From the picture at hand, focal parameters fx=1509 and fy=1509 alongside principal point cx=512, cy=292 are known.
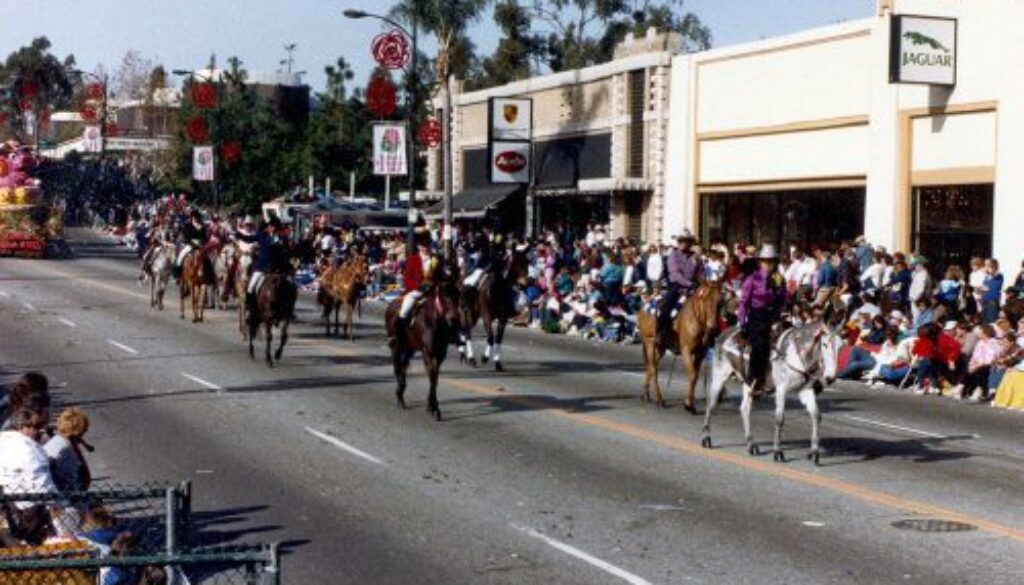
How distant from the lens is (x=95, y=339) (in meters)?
33.2

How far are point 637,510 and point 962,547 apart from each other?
3.06 m

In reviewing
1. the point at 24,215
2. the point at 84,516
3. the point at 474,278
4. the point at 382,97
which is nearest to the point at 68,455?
the point at 84,516

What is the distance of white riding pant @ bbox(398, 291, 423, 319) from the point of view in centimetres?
2142

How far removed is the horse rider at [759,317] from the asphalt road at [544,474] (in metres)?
0.98

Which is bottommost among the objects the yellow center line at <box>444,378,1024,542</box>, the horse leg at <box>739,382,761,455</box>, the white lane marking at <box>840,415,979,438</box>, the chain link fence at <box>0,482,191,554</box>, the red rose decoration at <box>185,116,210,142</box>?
the white lane marking at <box>840,415,979,438</box>

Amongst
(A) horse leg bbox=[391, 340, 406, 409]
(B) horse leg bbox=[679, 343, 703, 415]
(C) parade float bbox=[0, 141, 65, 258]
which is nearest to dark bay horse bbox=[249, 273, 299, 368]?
(A) horse leg bbox=[391, 340, 406, 409]

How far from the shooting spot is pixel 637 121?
5256cm

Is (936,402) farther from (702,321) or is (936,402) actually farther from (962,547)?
(962,547)

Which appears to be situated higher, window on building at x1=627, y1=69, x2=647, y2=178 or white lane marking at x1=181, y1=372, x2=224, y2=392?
window on building at x1=627, y1=69, x2=647, y2=178

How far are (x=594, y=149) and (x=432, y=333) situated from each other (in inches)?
1415

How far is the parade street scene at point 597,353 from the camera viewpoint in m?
12.3

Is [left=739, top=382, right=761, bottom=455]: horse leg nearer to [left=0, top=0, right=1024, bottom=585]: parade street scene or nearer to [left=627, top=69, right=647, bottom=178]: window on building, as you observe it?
[left=0, top=0, right=1024, bottom=585]: parade street scene

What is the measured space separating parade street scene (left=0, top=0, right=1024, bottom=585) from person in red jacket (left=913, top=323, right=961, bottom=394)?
7cm

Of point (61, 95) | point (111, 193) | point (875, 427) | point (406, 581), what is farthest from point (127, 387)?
point (61, 95)
